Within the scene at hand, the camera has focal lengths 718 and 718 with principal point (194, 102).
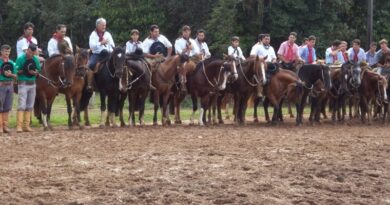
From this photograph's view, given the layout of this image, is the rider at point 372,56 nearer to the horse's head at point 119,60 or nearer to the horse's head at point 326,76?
the horse's head at point 326,76

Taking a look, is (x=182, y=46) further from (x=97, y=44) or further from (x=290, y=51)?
(x=290, y=51)

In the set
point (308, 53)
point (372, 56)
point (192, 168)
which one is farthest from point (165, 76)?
point (192, 168)

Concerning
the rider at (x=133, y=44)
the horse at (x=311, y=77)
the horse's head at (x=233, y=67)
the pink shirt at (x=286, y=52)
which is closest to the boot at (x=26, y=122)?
the rider at (x=133, y=44)

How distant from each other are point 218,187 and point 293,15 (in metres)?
30.1

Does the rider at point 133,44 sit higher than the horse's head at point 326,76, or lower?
higher

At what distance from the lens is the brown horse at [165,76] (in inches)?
776

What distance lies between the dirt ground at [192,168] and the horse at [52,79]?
1.37 m

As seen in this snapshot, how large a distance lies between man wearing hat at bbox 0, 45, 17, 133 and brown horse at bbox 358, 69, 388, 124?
34.0 ft

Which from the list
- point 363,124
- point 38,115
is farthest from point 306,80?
point 38,115

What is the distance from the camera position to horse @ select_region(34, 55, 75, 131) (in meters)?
17.7

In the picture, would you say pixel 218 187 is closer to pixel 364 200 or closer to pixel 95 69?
pixel 364 200

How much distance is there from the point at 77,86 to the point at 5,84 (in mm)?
1823

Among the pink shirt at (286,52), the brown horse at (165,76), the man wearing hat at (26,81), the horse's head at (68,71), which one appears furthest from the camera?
the pink shirt at (286,52)

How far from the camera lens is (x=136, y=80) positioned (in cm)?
1898
